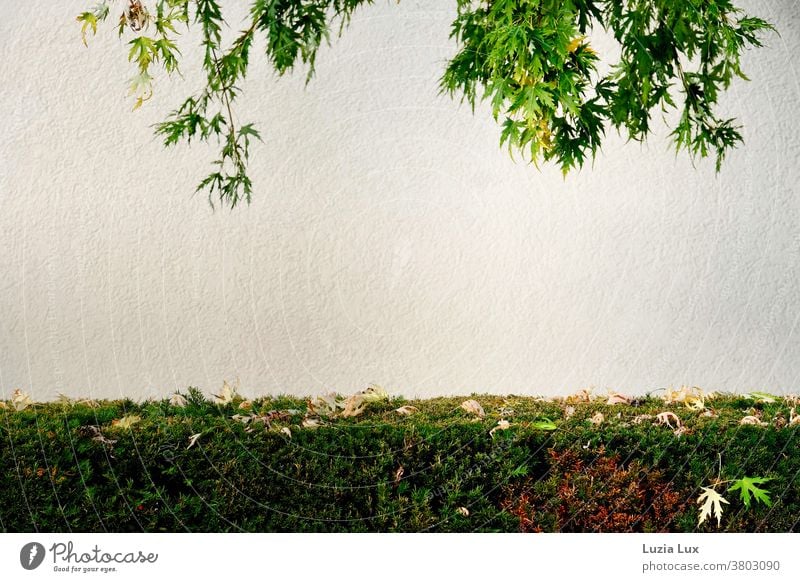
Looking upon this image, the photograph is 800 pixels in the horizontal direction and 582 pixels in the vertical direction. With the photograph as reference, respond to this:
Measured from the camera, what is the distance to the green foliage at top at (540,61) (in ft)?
4.88

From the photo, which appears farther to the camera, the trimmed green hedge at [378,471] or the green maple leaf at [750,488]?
the green maple leaf at [750,488]

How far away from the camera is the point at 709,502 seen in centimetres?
167

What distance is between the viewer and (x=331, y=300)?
2.29 meters

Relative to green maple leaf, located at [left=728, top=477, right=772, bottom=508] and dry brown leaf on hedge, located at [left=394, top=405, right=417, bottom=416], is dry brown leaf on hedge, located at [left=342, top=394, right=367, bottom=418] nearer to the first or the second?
dry brown leaf on hedge, located at [left=394, top=405, right=417, bottom=416]

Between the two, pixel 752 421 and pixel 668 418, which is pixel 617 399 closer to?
pixel 668 418

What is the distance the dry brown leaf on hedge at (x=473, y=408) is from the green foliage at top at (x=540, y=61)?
65 cm

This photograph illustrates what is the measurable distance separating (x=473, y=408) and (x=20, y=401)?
116 cm

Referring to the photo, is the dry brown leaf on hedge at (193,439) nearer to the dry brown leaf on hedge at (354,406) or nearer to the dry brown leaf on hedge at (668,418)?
the dry brown leaf on hedge at (354,406)

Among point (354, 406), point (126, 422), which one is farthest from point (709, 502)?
point (126, 422)

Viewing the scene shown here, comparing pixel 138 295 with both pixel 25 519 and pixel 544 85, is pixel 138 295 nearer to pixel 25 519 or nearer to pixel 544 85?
pixel 25 519

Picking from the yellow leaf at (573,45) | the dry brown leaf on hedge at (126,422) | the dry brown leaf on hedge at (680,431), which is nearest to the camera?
the yellow leaf at (573,45)

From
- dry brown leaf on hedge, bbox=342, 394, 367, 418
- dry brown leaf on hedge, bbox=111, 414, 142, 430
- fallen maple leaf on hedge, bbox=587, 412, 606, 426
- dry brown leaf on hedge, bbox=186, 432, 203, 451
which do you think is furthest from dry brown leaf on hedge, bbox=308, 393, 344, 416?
fallen maple leaf on hedge, bbox=587, 412, 606, 426
